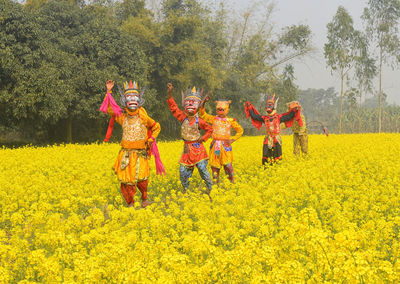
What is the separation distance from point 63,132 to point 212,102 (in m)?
11.3

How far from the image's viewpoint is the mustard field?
274 cm

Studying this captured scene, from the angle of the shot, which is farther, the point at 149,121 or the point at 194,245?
the point at 149,121

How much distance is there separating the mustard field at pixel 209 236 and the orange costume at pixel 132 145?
35 cm

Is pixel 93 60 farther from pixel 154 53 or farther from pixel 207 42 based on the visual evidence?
pixel 207 42

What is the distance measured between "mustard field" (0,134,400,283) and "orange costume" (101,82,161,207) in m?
0.35

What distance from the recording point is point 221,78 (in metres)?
27.0

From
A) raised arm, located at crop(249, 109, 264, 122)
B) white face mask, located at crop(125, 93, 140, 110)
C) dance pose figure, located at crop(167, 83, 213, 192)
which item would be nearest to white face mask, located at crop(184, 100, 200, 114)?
dance pose figure, located at crop(167, 83, 213, 192)

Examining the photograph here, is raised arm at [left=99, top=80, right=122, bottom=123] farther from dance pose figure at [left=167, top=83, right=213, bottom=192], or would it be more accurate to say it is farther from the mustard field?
the mustard field

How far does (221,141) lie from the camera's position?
300 inches

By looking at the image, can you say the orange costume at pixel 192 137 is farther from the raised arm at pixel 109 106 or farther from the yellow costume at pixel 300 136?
the yellow costume at pixel 300 136

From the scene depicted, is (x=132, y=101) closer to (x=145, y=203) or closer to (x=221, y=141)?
(x=145, y=203)

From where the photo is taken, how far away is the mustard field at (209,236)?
2740 mm

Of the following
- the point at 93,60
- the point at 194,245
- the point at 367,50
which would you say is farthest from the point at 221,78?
the point at 194,245

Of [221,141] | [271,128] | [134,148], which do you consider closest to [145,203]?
[134,148]
